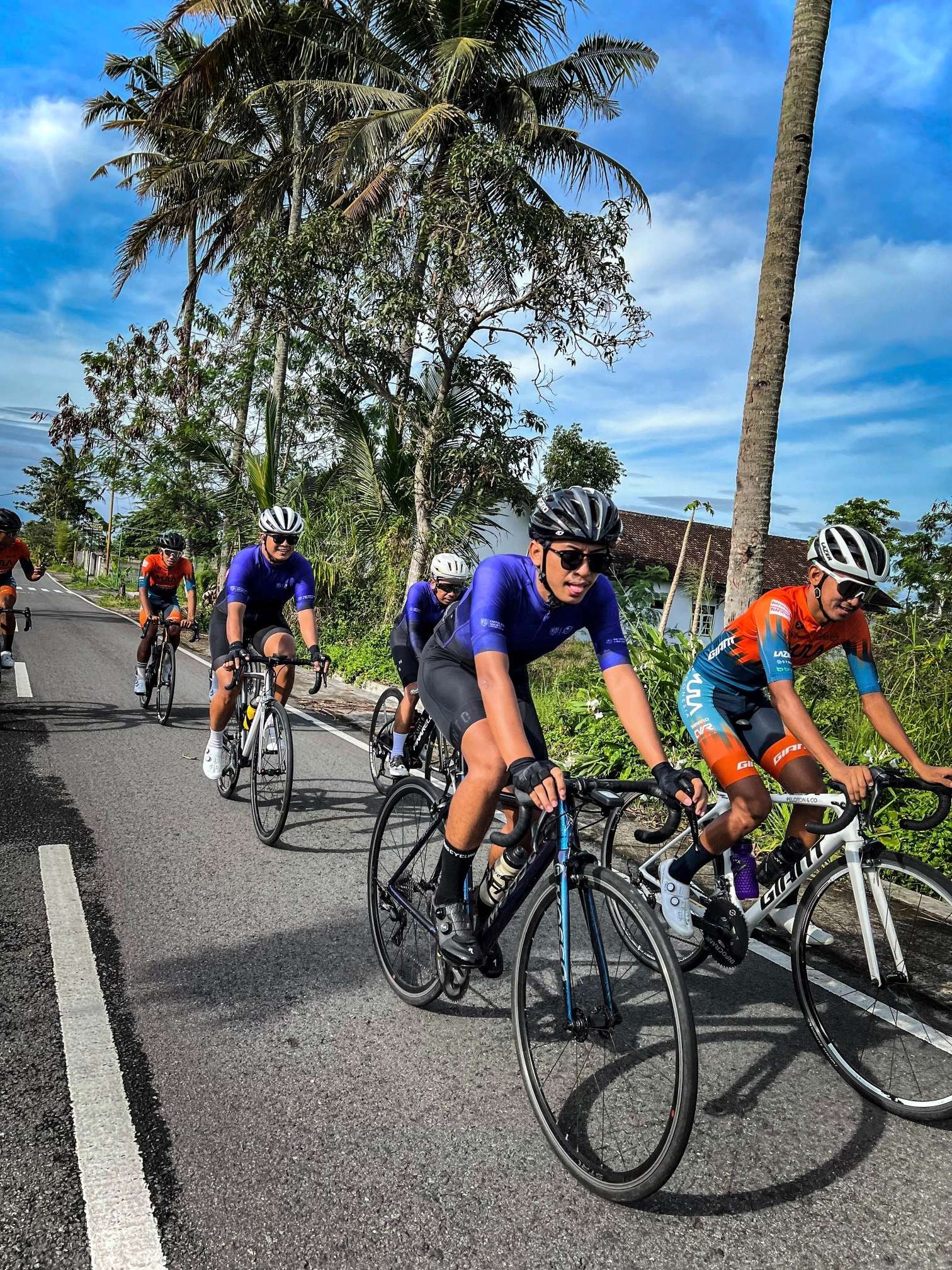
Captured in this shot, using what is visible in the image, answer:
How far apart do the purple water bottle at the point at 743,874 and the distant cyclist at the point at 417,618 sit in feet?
11.8

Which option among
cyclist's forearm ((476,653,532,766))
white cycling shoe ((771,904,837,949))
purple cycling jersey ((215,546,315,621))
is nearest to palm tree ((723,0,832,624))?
purple cycling jersey ((215,546,315,621))

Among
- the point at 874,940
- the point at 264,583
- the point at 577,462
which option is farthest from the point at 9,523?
the point at 577,462

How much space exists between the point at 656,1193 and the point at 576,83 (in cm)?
1882

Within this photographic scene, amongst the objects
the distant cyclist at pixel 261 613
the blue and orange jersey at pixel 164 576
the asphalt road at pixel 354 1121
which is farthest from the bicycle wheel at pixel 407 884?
the blue and orange jersey at pixel 164 576

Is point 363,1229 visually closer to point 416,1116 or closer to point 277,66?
point 416,1116

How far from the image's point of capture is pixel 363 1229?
7.38ft

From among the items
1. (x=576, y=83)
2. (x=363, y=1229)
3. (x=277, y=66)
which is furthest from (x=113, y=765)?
(x=277, y=66)

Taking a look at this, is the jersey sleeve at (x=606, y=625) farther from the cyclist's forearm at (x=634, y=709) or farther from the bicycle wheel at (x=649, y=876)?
the bicycle wheel at (x=649, y=876)

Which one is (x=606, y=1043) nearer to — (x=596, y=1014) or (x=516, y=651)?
(x=596, y=1014)

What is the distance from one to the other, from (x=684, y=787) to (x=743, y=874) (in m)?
1.70

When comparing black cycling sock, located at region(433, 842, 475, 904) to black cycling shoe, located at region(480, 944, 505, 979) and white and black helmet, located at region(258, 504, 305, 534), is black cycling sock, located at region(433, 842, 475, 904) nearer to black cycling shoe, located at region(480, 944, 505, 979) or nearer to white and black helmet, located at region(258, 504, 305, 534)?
black cycling shoe, located at region(480, 944, 505, 979)

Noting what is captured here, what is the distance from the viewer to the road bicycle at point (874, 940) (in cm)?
307

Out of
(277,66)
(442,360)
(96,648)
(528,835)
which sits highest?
(277,66)

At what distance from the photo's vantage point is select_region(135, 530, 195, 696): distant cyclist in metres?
9.92
